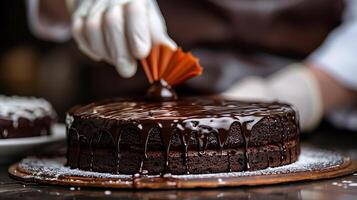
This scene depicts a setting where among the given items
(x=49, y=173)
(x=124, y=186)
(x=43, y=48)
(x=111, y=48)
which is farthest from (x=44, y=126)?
(x=43, y=48)

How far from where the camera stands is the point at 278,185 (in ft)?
3.70

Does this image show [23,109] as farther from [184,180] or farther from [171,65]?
[184,180]

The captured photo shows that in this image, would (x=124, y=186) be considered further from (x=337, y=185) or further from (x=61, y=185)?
(x=337, y=185)

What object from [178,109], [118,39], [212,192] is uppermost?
[118,39]

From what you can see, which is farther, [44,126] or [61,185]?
[44,126]

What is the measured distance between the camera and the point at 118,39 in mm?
1468

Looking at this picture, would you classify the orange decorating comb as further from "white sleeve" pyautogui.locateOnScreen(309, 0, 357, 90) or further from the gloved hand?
"white sleeve" pyautogui.locateOnScreen(309, 0, 357, 90)

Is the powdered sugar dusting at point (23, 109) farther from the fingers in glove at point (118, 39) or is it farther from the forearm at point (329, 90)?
the forearm at point (329, 90)

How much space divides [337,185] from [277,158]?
0.48ft

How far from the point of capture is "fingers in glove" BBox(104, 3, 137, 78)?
1.46 metres

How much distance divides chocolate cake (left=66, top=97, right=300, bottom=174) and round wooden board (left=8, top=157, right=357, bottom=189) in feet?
0.16

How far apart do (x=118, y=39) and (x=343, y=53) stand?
1.00 m

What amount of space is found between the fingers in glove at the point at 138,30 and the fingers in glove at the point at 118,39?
19 mm

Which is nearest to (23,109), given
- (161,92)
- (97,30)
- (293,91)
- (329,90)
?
(97,30)
